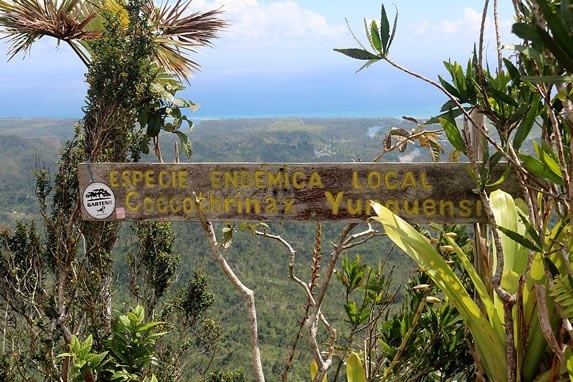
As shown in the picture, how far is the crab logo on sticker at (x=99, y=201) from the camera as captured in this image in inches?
56.9

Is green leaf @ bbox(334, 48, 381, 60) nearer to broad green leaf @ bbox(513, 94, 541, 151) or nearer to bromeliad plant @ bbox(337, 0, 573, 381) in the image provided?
bromeliad plant @ bbox(337, 0, 573, 381)

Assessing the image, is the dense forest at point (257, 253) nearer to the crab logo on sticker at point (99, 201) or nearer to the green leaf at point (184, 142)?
the green leaf at point (184, 142)

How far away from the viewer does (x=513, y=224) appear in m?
1.13

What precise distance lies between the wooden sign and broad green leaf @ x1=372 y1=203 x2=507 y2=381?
248mm

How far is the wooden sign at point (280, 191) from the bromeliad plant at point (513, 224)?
5.4 inches

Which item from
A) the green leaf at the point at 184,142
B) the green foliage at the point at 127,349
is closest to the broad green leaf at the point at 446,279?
the green foliage at the point at 127,349

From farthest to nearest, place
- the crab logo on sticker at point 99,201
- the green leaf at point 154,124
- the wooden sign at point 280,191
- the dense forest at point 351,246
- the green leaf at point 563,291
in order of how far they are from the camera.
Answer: the green leaf at point 154,124, the crab logo on sticker at point 99,201, the wooden sign at point 280,191, the dense forest at point 351,246, the green leaf at point 563,291

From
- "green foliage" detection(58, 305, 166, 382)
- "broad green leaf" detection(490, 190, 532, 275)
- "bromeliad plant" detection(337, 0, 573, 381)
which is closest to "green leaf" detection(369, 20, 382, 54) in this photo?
"bromeliad plant" detection(337, 0, 573, 381)

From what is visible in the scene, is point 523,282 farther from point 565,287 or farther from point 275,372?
point 275,372

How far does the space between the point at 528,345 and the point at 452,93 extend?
1.82ft

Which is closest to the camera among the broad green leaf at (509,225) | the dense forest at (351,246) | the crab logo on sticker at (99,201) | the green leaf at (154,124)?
the dense forest at (351,246)

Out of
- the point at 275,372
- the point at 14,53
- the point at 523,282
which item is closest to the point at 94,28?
the point at 14,53

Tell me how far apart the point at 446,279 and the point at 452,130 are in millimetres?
299

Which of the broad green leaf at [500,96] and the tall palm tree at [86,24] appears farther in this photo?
the tall palm tree at [86,24]
